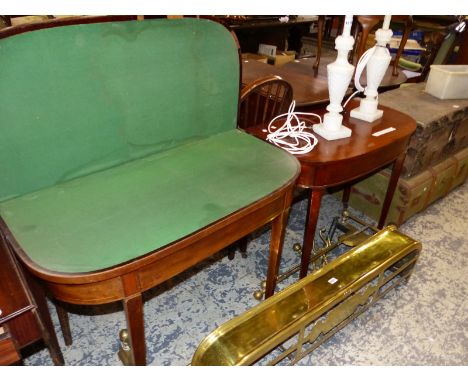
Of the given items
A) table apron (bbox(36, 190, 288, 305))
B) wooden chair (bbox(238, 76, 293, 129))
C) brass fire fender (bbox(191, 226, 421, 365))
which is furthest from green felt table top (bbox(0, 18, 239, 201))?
brass fire fender (bbox(191, 226, 421, 365))

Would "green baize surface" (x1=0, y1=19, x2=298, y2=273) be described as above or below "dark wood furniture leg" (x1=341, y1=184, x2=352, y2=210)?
above

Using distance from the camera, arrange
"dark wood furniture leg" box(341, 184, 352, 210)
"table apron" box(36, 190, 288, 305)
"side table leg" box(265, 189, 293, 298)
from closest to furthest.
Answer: "table apron" box(36, 190, 288, 305) < "side table leg" box(265, 189, 293, 298) < "dark wood furniture leg" box(341, 184, 352, 210)

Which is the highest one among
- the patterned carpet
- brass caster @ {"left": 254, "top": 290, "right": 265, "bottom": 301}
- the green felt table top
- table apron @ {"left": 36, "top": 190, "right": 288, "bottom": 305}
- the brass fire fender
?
the green felt table top

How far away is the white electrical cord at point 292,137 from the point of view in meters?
1.57

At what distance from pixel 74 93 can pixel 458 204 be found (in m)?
2.64

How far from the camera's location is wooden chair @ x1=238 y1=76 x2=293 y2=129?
175cm

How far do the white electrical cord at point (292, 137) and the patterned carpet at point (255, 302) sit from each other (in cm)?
78

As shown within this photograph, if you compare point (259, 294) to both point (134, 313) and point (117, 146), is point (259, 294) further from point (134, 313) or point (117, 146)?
point (117, 146)

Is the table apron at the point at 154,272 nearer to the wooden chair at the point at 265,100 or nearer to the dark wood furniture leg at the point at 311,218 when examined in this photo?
the dark wood furniture leg at the point at 311,218

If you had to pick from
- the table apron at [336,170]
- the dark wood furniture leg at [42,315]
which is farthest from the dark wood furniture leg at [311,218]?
the dark wood furniture leg at [42,315]

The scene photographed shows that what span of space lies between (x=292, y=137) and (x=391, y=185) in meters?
0.77

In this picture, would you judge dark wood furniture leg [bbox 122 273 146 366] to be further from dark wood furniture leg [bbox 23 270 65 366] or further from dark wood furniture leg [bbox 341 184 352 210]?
dark wood furniture leg [bbox 341 184 352 210]

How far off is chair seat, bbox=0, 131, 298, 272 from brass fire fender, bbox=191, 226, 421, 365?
45 centimetres

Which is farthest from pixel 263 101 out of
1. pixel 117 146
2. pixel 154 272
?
pixel 154 272
